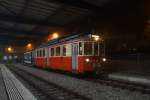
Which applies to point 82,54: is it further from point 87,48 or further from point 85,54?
point 87,48

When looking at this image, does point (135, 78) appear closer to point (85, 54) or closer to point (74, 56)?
point (85, 54)

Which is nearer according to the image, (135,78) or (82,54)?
(135,78)

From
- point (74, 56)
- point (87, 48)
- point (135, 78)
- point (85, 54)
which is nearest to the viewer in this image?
point (135, 78)

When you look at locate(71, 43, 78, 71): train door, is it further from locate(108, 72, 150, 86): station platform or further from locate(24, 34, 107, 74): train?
locate(108, 72, 150, 86): station platform

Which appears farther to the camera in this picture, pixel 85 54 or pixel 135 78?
pixel 85 54

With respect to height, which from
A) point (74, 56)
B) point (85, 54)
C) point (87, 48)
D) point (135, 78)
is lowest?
point (135, 78)

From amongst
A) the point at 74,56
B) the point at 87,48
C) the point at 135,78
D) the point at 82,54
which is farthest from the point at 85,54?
the point at 135,78

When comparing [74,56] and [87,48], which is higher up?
[87,48]

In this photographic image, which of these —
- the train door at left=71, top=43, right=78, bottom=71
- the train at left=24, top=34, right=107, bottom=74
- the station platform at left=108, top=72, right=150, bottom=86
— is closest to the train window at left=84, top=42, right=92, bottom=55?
the train at left=24, top=34, right=107, bottom=74

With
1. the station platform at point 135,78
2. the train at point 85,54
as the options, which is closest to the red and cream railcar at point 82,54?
the train at point 85,54

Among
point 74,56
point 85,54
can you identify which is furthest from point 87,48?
point 74,56

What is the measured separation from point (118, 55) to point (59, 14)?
1059 cm

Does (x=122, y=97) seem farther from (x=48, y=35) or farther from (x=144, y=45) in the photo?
(x=48, y=35)

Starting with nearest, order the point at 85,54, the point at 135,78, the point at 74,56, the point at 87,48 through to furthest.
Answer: the point at 135,78 → the point at 85,54 → the point at 87,48 → the point at 74,56
